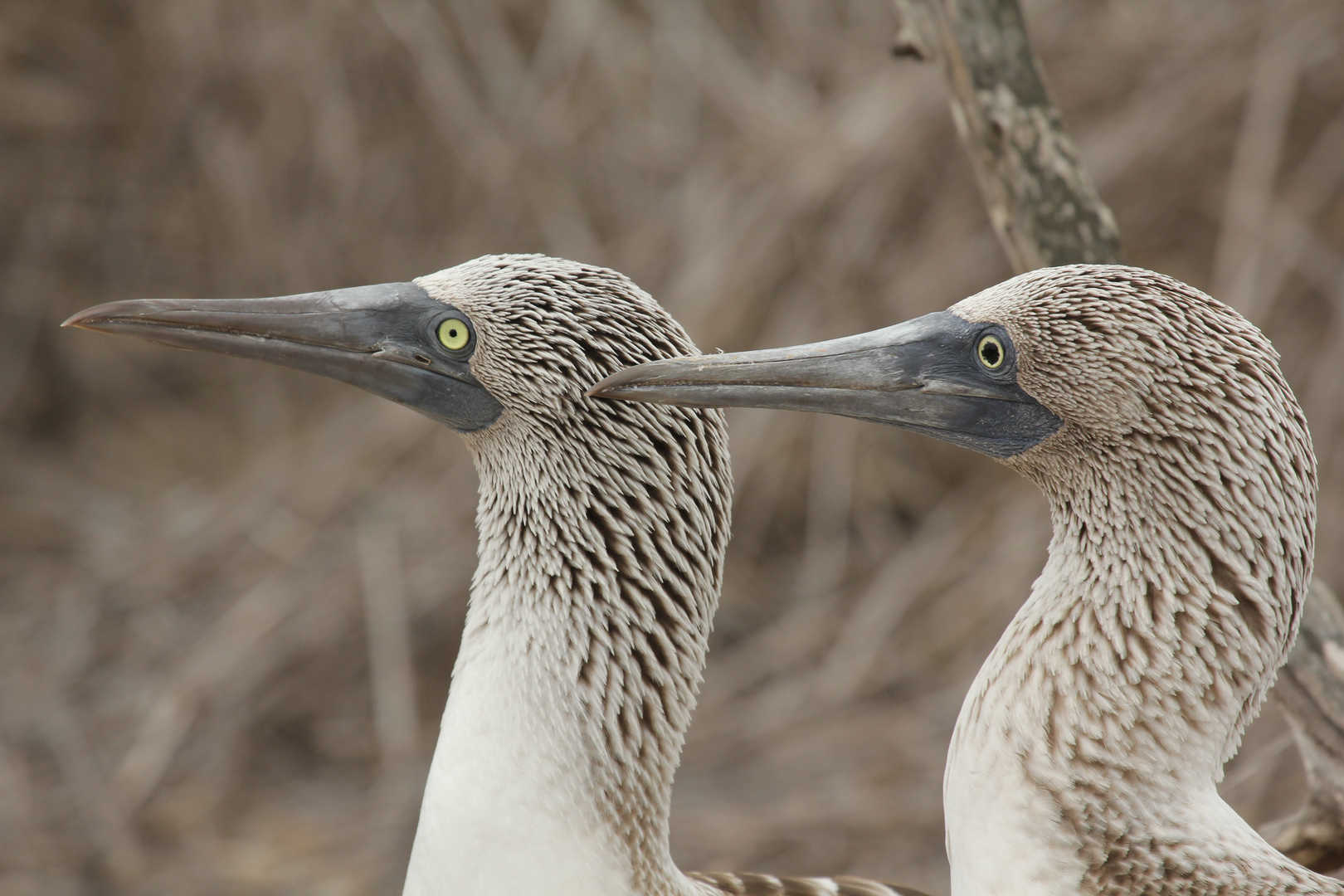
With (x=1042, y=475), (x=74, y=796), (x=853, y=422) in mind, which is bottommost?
(x=74, y=796)

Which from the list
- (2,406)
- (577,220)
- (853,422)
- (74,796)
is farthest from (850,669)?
(2,406)

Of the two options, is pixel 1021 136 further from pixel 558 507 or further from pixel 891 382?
pixel 558 507

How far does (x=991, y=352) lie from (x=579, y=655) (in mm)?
981

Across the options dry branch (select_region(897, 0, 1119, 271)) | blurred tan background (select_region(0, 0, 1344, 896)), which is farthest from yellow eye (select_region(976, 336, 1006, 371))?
blurred tan background (select_region(0, 0, 1344, 896))

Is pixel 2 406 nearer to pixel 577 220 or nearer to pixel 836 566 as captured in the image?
pixel 577 220

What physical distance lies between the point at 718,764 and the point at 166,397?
4852 mm

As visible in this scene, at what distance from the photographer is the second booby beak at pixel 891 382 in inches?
91.4

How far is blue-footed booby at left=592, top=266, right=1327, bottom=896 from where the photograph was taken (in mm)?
2195

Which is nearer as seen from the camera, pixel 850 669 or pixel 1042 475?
pixel 1042 475

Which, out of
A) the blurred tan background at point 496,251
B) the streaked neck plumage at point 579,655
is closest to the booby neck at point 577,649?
the streaked neck plumage at point 579,655

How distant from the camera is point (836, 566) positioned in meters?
6.50

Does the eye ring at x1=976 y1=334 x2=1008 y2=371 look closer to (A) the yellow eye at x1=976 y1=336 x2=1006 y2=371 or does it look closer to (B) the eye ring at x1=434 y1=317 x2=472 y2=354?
(A) the yellow eye at x1=976 y1=336 x2=1006 y2=371

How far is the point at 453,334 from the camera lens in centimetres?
267

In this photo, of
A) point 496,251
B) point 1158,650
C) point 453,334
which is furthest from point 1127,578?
point 496,251
